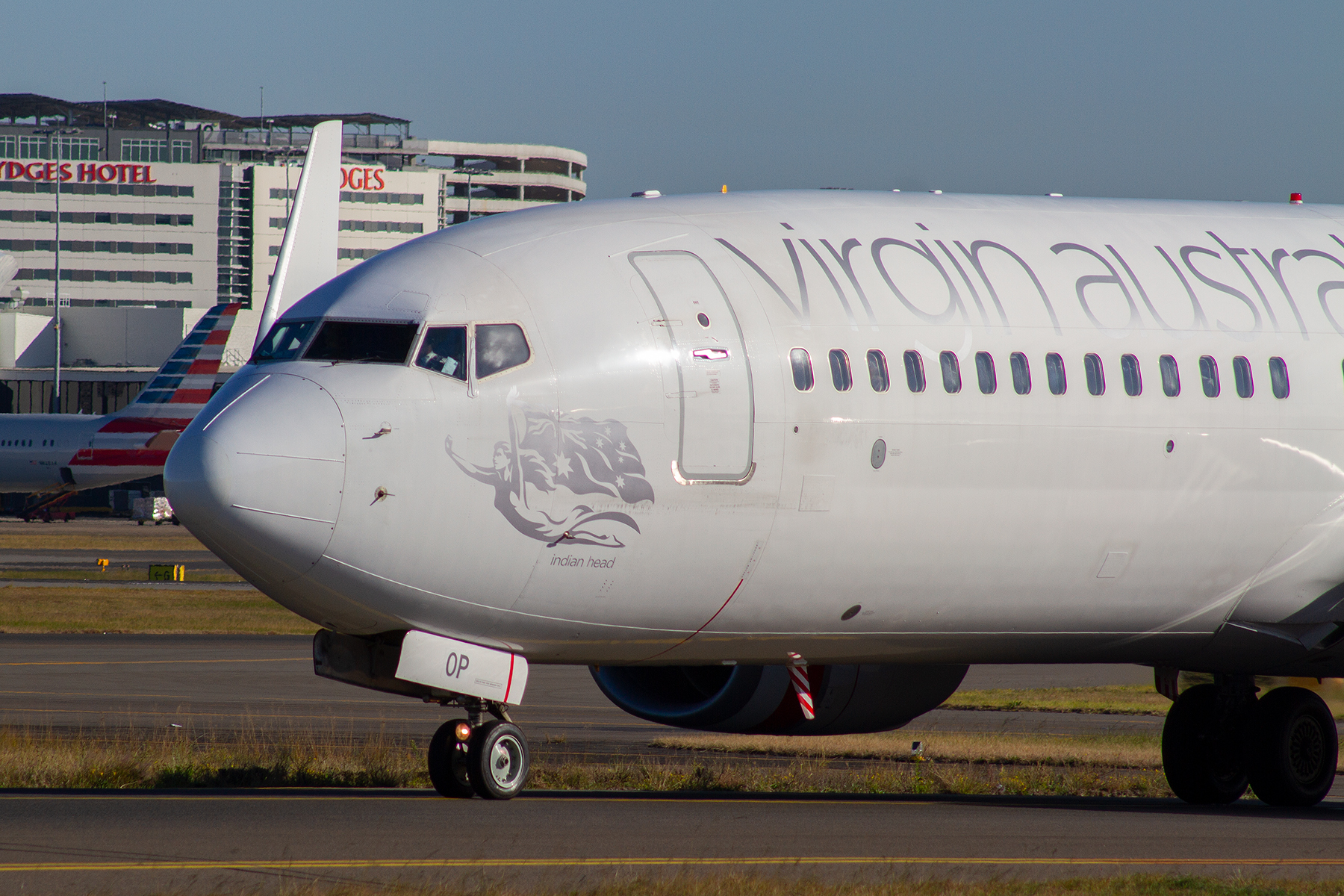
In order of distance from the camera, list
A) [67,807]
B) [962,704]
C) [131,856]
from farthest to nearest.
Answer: [962,704]
[67,807]
[131,856]

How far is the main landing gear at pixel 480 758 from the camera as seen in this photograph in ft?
43.7

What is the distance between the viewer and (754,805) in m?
15.7

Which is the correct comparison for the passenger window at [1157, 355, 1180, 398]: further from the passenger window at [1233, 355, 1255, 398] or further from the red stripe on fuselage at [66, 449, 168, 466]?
the red stripe on fuselage at [66, 449, 168, 466]

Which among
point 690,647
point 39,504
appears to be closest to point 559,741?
point 690,647

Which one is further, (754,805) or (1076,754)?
(1076,754)

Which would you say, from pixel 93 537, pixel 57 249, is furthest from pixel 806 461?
pixel 57 249

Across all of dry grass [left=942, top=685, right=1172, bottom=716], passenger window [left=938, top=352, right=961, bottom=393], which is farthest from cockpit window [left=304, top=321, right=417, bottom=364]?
dry grass [left=942, top=685, right=1172, bottom=716]

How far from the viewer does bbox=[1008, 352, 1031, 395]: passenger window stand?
15.1 meters

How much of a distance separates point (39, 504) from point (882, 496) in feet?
357

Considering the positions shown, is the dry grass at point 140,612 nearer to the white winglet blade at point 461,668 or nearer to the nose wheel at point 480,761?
the nose wheel at point 480,761

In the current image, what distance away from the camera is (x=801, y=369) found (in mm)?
14242

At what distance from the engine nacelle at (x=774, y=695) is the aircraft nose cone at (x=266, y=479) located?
14.9ft

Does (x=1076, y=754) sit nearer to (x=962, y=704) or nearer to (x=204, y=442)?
(x=962, y=704)

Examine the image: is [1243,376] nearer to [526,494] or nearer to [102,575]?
[526,494]
